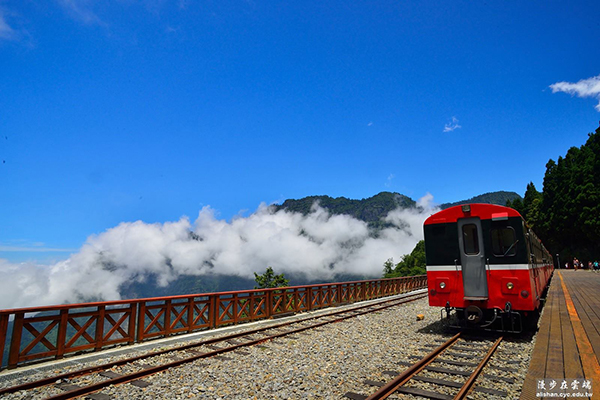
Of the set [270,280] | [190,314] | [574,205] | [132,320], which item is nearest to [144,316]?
[132,320]

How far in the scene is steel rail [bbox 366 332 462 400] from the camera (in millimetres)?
4871

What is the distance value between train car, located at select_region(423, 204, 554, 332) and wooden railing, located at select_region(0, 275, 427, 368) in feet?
20.4

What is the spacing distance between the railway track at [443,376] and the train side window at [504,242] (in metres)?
2.17

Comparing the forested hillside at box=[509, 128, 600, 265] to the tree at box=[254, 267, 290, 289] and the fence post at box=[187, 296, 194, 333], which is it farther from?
the fence post at box=[187, 296, 194, 333]

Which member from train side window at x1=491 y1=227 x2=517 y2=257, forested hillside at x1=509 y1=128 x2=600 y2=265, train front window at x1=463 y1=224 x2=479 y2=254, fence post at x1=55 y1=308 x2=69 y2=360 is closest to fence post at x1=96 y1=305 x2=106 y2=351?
fence post at x1=55 y1=308 x2=69 y2=360

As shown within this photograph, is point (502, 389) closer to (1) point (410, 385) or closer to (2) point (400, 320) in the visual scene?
(1) point (410, 385)

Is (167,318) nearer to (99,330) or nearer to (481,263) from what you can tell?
(99,330)

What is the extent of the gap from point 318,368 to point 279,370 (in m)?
0.73

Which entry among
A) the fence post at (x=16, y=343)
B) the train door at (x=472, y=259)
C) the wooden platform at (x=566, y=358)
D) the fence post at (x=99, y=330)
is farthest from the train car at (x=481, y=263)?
the fence post at (x=16, y=343)

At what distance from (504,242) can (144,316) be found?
9.43m

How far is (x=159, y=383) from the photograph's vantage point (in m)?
5.81

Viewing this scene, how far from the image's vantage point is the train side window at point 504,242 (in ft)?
27.6

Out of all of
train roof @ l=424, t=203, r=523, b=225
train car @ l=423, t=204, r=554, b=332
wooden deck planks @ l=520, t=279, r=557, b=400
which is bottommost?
wooden deck planks @ l=520, t=279, r=557, b=400

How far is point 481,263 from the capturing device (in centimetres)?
880
